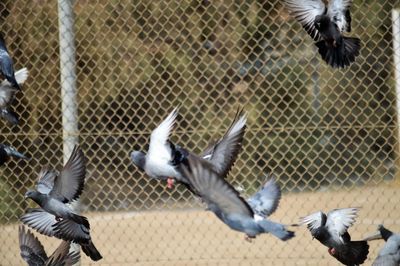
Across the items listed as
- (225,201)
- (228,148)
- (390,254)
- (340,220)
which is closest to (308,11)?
(228,148)

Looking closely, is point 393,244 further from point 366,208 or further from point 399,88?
point 366,208

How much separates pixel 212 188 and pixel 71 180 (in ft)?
4.09

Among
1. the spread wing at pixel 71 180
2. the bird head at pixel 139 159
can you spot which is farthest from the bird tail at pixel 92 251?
the bird head at pixel 139 159

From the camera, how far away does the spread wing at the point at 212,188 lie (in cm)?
347

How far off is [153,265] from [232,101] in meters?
1.35

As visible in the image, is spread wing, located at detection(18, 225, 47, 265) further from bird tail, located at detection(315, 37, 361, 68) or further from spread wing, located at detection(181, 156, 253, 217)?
bird tail, located at detection(315, 37, 361, 68)

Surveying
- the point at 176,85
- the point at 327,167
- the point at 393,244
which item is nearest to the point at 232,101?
the point at 176,85

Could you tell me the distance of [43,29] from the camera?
6805 millimetres

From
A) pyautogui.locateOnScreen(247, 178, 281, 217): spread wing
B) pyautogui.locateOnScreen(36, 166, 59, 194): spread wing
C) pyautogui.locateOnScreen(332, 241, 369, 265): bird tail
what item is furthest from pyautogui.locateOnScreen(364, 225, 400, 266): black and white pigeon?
pyautogui.locateOnScreen(36, 166, 59, 194): spread wing

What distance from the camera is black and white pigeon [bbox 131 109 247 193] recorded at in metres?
3.85

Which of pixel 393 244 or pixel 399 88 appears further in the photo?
pixel 399 88

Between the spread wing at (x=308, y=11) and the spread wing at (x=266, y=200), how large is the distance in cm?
82

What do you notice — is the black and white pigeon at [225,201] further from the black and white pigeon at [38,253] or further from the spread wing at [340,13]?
the black and white pigeon at [38,253]

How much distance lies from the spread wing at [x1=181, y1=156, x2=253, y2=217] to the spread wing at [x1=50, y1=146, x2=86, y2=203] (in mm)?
990
